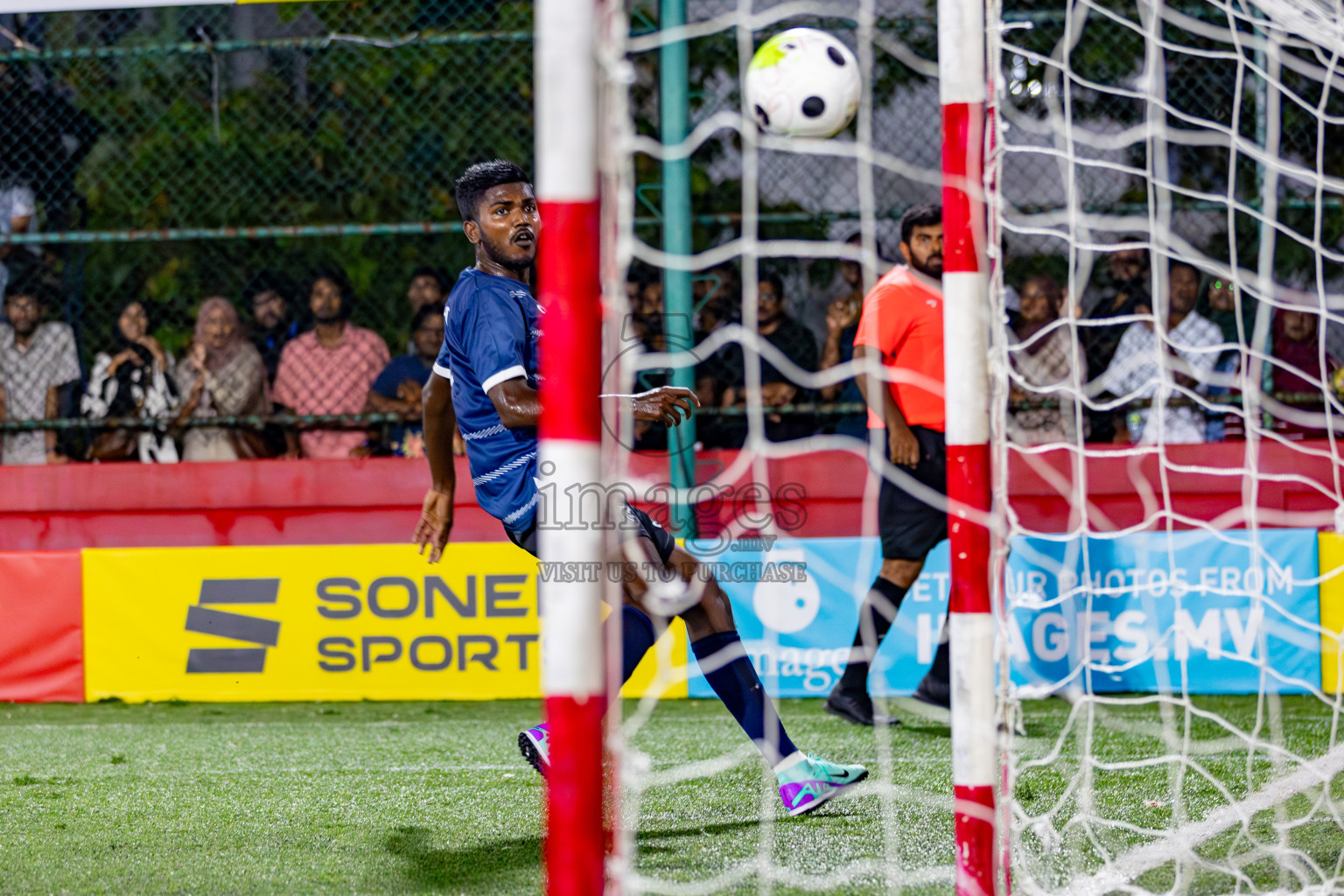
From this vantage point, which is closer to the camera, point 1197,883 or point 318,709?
point 1197,883

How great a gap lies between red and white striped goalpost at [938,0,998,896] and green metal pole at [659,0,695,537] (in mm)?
3908

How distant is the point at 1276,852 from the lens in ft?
9.07

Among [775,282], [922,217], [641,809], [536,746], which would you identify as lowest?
[641,809]

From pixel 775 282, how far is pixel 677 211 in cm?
72

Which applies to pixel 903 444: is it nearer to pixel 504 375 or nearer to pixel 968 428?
pixel 504 375

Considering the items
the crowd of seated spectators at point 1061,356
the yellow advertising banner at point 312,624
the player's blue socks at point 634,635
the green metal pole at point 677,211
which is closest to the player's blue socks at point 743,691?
the player's blue socks at point 634,635

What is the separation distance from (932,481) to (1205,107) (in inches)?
110

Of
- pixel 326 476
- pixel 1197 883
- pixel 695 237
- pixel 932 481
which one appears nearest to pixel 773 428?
pixel 695 237

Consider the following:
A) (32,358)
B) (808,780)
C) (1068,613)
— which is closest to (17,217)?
(32,358)

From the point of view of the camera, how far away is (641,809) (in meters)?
3.53

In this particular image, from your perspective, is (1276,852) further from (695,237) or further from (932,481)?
(695,237)

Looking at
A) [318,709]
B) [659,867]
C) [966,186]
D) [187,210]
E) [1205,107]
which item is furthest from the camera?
[187,210]

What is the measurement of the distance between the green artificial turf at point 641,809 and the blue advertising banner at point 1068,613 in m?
0.39

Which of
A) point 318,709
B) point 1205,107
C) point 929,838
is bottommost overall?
point 318,709
